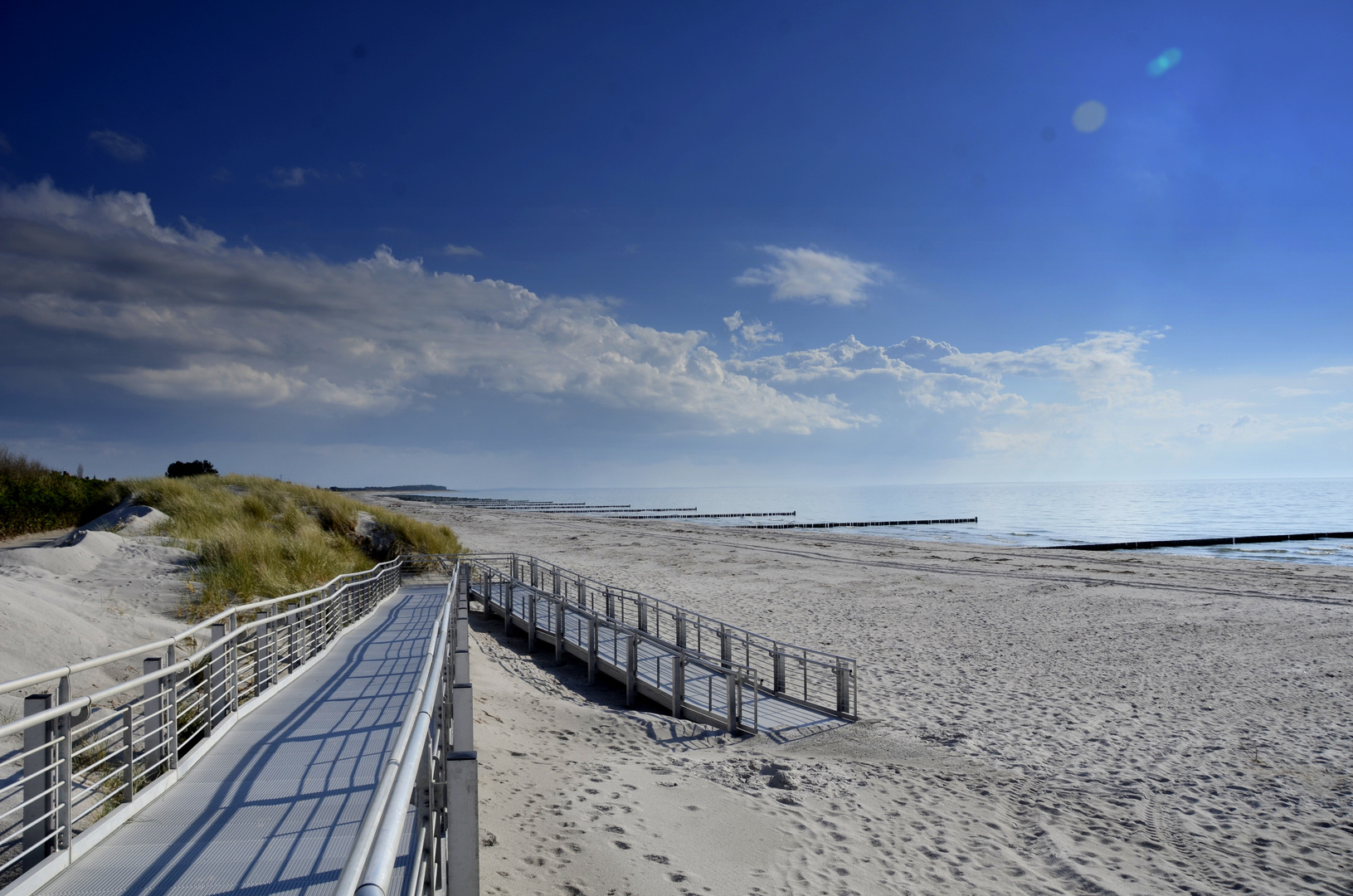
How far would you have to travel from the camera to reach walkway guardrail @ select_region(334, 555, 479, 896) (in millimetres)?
1510

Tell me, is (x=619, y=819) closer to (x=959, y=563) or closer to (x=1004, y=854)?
(x=1004, y=854)

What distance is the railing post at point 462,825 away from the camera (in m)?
2.41

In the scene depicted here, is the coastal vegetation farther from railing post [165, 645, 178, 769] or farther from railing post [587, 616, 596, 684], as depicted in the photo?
railing post [165, 645, 178, 769]

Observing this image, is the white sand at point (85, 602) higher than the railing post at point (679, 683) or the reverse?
higher

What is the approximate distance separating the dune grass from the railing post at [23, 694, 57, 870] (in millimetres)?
9119

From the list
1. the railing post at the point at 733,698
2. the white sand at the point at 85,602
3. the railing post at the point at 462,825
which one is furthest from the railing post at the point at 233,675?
the railing post at the point at 733,698

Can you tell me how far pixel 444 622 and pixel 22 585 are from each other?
8.59 m

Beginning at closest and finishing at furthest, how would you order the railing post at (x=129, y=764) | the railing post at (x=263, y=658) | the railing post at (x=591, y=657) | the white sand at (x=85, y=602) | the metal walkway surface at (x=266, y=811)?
the metal walkway surface at (x=266, y=811) → the railing post at (x=129, y=764) → the railing post at (x=263, y=658) → the white sand at (x=85, y=602) → the railing post at (x=591, y=657)

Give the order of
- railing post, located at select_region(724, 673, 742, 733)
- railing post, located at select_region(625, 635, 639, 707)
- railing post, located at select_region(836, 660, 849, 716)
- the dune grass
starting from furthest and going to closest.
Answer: the dune grass, railing post, located at select_region(625, 635, 639, 707), railing post, located at select_region(836, 660, 849, 716), railing post, located at select_region(724, 673, 742, 733)

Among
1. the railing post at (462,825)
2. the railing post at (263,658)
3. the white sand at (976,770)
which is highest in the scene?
the railing post at (462,825)

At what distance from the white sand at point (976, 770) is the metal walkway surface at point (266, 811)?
130 centimetres

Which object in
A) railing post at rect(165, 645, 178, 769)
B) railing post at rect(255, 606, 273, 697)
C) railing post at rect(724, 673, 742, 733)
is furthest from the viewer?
railing post at rect(724, 673, 742, 733)

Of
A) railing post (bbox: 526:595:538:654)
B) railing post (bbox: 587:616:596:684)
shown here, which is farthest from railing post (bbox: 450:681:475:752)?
railing post (bbox: 526:595:538:654)

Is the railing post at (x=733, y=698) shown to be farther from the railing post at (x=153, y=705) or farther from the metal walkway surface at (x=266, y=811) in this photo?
the railing post at (x=153, y=705)
